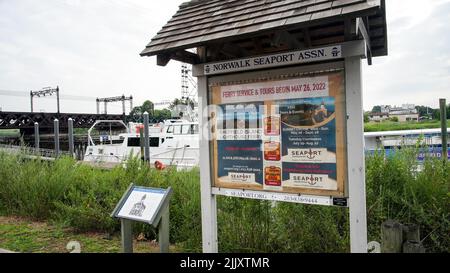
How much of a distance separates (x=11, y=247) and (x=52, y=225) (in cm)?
105

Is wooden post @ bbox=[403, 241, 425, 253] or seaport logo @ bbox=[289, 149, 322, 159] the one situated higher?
seaport logo @ bbox=[289, 149, 322, 159]

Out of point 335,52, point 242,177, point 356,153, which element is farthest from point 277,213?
point 335,52

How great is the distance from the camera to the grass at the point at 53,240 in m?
4.94

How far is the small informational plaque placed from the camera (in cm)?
344

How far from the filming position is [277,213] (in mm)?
4227

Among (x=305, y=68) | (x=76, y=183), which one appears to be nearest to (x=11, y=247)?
(x=76, y=183)

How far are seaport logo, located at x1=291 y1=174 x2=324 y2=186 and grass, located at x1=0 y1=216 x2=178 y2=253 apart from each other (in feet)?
7.32

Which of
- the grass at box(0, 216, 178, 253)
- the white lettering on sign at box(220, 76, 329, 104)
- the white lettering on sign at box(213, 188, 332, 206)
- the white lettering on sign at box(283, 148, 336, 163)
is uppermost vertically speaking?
the white lettering on sign at box(220, 76, 329, 104)

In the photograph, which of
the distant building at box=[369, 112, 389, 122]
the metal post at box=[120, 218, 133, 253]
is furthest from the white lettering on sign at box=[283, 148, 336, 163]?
the distant building at box=[369, 112, 389, 122]

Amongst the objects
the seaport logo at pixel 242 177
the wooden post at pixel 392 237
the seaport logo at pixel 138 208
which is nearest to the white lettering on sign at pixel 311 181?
the seaport logo at pixel 242 177

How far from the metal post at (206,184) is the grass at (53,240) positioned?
103cm

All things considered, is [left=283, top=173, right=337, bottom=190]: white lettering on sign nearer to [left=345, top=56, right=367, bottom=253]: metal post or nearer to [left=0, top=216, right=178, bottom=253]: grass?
[left=345, top=56, right=367, bottom=253]: metal post

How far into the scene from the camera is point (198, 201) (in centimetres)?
496

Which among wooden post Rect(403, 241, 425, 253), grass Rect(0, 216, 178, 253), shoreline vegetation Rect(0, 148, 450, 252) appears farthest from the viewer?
grass Rect(0, 216, 178, 253)
